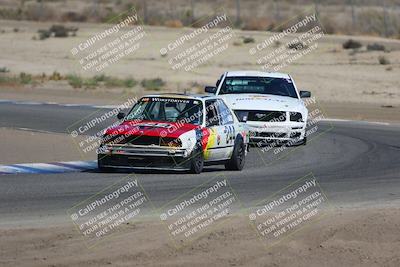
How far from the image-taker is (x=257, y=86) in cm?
2419

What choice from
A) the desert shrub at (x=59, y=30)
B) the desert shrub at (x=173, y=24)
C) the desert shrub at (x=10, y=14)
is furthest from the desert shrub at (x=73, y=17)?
the desert shrub at (x=59, y=30)

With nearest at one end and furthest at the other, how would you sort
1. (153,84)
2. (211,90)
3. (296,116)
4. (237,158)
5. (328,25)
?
(237,158) → (296,116) → (211,90) → (153,84) → (328,25)

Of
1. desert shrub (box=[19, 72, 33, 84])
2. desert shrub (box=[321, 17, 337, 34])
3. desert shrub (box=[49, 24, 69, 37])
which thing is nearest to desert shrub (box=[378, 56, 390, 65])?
desert shrub (box=[19, 72, 33, 84])

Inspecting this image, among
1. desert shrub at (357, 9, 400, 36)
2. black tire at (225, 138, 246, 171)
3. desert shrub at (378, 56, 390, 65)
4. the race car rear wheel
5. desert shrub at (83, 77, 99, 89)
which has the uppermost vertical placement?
the race car rear wheel

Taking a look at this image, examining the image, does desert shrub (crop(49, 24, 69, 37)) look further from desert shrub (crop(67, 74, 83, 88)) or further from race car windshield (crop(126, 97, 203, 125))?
race car windshield (crop(126, 97, 203, 125))

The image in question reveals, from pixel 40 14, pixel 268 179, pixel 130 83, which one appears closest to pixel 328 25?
pixel 40 14

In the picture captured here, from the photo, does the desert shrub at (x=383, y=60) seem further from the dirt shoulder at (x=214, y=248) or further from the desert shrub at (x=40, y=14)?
the dirt shoulder at (x=214, y=248)

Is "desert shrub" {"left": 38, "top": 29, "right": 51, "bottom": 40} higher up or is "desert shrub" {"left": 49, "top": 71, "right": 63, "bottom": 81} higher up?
"desert shrub" {"left": 49, "top": 71, "right": 63, "bottom": 81}

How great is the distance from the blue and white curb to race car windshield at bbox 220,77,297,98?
210 inches

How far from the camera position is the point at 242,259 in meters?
11.1

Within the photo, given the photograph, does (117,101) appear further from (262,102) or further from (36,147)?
(36,147)

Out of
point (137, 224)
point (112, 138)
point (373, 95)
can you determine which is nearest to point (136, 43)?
point (373, 95)

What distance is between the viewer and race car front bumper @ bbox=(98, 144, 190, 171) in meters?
17.2

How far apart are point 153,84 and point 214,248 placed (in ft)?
97.7
